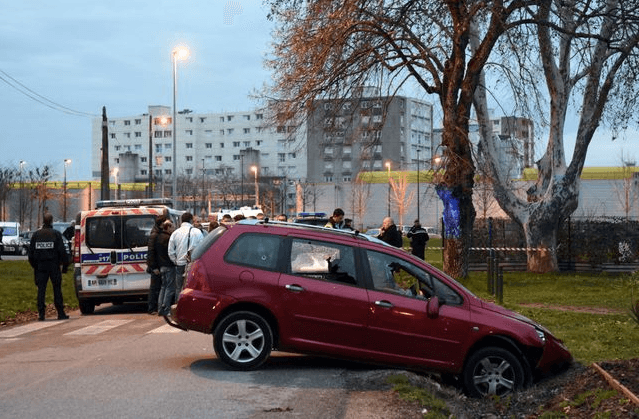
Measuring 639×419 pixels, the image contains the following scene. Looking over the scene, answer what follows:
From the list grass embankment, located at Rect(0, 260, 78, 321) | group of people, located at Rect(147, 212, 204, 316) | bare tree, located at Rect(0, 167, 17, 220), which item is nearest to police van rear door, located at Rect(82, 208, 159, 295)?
group of people, located at Rect(147, 212, 204, 316)

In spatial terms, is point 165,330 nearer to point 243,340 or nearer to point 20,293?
point 243,340

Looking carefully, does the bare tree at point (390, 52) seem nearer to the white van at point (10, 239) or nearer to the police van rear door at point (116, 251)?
the police van rear door at point (116, 251)

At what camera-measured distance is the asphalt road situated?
8.23m

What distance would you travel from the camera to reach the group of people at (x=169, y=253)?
17.1 meters

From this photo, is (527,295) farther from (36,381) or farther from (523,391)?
(36,381)

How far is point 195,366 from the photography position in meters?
10.8

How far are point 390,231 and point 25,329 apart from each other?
833cm

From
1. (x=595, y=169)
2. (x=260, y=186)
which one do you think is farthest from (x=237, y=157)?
(x=595, y=169)

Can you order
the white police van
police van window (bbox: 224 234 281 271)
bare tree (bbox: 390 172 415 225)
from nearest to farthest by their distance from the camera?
police van window (bbox: 224 234 281 271), the white police van, bare tree (bbox: 390 172 415 225)

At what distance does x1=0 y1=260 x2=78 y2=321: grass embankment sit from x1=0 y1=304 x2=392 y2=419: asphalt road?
234 inches

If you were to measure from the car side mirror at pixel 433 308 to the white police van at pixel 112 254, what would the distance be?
10.3m

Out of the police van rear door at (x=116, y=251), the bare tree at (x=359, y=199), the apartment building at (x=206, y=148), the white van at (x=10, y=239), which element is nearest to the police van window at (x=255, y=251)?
the police van rear door at (x=116, y=251)

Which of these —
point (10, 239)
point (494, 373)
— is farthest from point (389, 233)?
point (10, 239)

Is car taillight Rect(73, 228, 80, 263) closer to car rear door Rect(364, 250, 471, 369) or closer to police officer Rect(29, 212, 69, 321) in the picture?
police officer Rect(29, 212, 69, 321)
